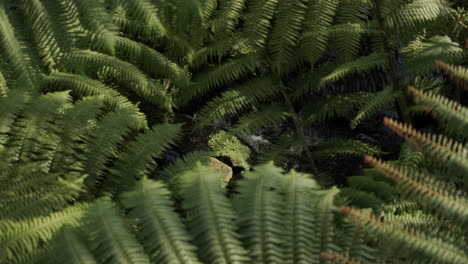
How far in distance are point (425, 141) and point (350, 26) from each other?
66.2 inches

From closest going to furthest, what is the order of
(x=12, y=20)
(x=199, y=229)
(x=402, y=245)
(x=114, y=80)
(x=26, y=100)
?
(x=402, y=245)
(x=199, y=229)
(x=26, y=100)
(x=12, y=20)
(x=114, y=80)

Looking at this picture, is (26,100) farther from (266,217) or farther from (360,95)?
(360,95)

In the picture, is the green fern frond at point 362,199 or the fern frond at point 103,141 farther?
the fern frond at point 103,141

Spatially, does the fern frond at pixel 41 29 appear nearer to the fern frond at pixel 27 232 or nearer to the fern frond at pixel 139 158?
the fern frond at pixel 139 158

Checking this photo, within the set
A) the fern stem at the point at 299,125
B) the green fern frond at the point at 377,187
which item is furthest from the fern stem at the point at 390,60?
the green fern frond at the point at 377,187

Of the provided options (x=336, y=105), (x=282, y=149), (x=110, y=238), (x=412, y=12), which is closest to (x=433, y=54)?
(x=412, y=12)

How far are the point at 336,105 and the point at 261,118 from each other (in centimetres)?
50

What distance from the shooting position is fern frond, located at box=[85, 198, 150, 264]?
198 centimetres

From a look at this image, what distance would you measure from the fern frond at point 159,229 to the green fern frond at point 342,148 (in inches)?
65.9

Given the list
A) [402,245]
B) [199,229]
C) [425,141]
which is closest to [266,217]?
[199,229]

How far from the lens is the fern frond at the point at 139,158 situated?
2895mm

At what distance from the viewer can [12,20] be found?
331 centimetres

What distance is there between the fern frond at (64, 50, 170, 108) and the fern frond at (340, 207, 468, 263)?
1.87 metres

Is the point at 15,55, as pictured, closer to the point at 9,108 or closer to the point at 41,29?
the point at 41,29
